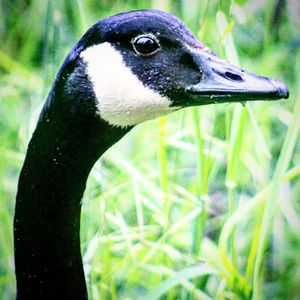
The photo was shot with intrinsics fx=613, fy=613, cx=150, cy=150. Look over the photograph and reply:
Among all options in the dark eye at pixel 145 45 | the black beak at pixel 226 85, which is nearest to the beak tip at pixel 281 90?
the black beak at pixel 226 85

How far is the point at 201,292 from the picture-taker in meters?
0.79

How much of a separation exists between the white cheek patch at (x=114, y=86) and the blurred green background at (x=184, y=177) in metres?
0.17

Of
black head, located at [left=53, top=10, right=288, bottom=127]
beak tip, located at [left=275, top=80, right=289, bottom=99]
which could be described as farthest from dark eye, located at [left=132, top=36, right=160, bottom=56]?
beak tip, located at [left=275, top=80, right=289, bottom=99]

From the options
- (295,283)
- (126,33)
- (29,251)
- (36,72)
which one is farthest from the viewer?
(36,72)

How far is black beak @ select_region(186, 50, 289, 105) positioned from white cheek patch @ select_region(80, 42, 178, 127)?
0.05 meters

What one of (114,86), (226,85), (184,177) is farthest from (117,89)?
(184,177)

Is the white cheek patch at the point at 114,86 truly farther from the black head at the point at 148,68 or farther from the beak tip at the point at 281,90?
the beak tip at the point at 281,90

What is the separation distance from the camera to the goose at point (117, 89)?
1.94 ft

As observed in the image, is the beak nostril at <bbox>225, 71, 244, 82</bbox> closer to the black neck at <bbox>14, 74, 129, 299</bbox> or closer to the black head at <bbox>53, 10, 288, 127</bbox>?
the black head at <bbox>53, 10, 288, 127</bbox>

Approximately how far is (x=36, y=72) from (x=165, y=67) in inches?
14.2

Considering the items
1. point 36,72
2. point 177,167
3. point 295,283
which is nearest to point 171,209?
point 177,167

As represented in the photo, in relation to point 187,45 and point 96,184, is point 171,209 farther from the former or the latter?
point 187,45

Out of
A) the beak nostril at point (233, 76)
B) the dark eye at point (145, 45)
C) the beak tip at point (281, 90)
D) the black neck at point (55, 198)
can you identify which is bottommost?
the black neck at point (55, 198)

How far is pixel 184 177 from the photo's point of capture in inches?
33.5
